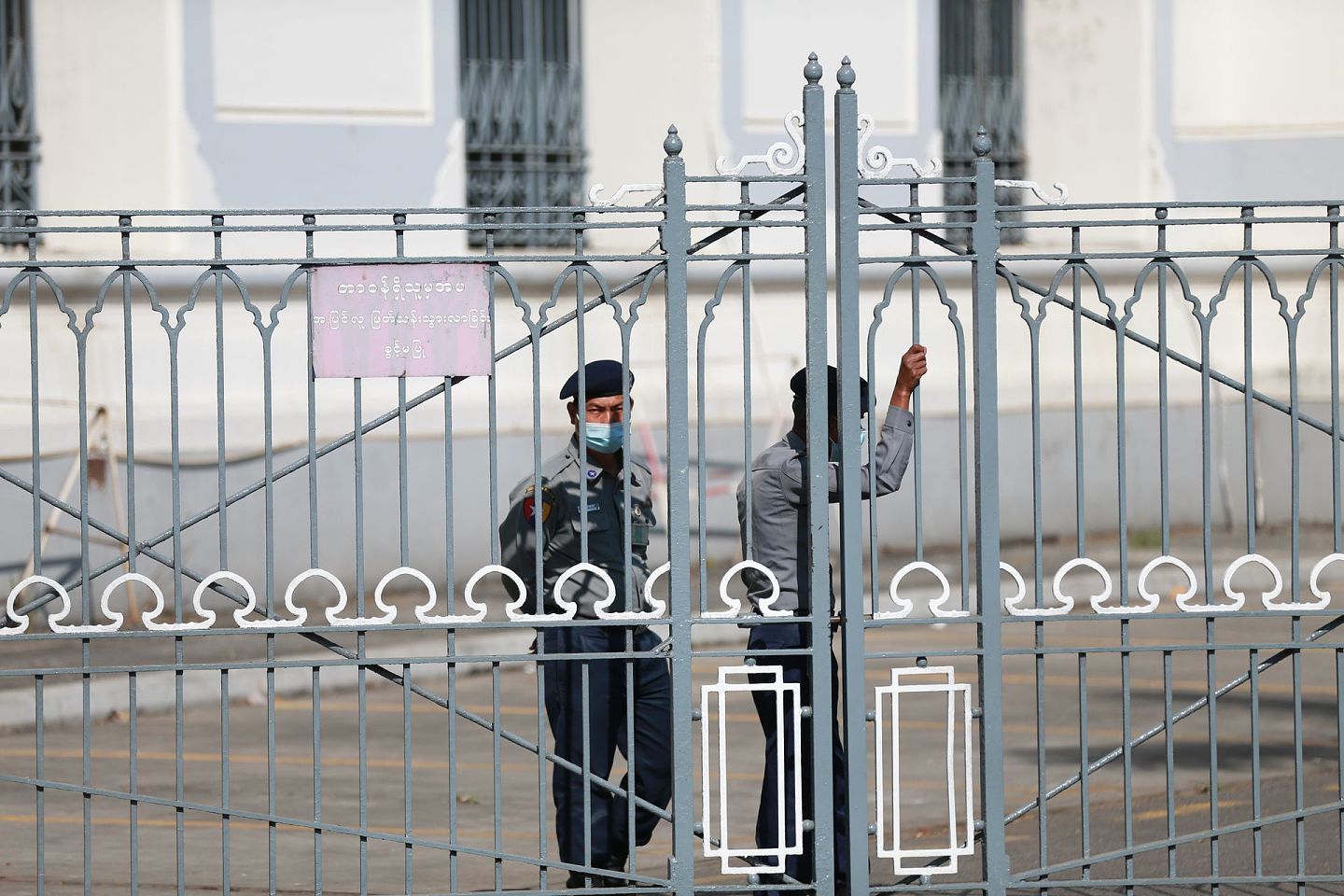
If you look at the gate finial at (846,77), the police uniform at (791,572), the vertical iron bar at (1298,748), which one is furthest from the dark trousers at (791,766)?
the gate finial at (846,77)

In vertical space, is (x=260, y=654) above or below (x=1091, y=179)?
below

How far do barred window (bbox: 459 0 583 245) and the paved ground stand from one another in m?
4.10

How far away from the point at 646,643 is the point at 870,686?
512 centimetres

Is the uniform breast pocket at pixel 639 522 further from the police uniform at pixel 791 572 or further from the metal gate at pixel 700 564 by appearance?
the police uniform at pixel 791 572

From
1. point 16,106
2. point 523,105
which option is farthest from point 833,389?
point 523,105

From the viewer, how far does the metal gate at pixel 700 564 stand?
5.68 meters

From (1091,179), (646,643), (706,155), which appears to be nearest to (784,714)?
(646,643)

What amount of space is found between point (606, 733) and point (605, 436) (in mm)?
965

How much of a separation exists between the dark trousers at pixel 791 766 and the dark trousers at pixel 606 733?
0.34 m

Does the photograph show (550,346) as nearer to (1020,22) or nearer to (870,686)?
(870,686)

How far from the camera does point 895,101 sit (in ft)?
51.2

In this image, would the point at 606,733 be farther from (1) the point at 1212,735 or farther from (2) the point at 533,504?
(1) the point at 1212,735

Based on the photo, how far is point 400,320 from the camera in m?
5.72

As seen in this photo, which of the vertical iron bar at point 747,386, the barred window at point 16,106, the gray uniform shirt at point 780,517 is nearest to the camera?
the vertical iron bar at point 747,386
